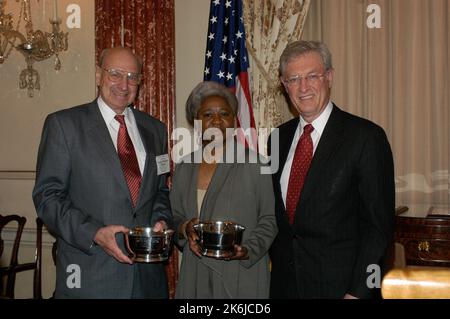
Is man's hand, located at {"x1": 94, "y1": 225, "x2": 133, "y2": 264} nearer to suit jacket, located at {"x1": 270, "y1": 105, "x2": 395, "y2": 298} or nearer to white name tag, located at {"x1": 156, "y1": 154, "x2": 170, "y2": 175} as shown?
white name tag, located at {"x1": 156, "y1": 154, "x2": 170, "y2": 175}

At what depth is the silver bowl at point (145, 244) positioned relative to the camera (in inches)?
92.6

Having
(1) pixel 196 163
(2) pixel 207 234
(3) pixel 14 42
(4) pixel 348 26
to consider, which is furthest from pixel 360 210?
(3) pixel 14 42

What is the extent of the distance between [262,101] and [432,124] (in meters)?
1.47

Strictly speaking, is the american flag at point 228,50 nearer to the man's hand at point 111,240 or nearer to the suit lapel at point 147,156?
the suit lapel at point 147,156

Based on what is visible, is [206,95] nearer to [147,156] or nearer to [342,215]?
[147,156]

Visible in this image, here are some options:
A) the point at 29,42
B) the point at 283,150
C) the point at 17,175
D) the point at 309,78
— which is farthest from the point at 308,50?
the point at 17,175

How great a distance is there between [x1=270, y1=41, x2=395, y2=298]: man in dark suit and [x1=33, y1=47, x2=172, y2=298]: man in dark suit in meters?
0.65

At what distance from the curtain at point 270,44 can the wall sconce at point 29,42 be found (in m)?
1.73

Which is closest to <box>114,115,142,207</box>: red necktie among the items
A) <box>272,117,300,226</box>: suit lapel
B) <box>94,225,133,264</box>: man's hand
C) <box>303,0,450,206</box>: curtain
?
<box>94,225,133,264</box>: man's hand

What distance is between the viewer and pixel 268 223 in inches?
106

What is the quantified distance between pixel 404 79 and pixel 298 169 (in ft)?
8.12

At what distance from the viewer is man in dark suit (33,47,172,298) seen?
8.14 feet

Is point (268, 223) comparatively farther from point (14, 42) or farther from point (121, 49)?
point (14, 42)
